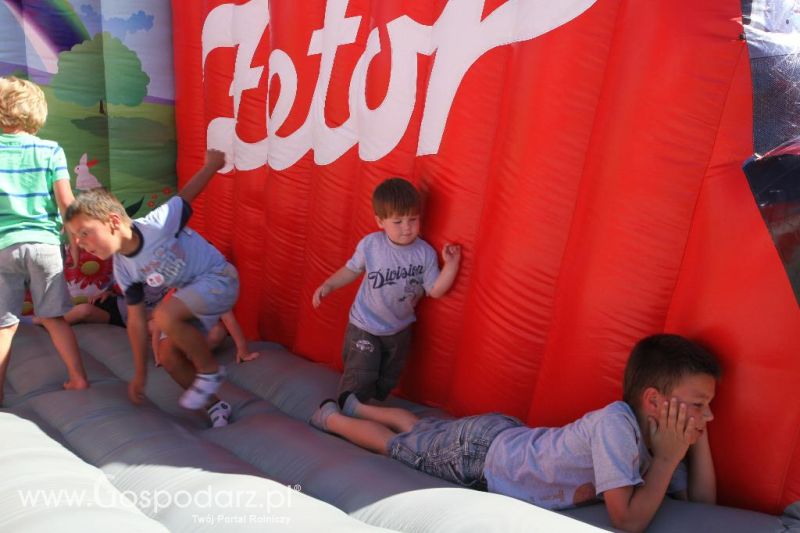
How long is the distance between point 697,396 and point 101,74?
2783 millimetres

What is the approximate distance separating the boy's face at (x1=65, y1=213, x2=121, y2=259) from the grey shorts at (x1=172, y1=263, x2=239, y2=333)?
0.80 ft

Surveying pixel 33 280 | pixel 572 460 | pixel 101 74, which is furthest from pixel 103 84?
pixel 572 460

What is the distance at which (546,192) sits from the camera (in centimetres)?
172

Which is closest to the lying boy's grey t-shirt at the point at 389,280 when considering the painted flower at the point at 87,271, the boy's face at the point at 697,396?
the boy's face at the point at 697,396

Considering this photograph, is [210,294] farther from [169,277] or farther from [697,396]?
[697,396]

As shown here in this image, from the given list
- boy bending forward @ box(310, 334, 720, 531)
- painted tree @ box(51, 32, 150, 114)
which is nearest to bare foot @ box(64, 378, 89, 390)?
boy bending forward @ box(310, 334, 720, 531)

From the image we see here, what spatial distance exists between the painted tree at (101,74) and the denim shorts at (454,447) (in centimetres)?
214

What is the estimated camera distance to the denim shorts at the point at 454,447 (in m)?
1.66

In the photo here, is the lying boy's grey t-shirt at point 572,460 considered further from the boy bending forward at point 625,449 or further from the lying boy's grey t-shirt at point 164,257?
the lying boy's grey t-shirt at point 164,257

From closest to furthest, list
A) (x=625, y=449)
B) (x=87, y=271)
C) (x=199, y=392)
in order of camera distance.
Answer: (x=625, y=449), (x=199, y=392), (x=87, y=271)

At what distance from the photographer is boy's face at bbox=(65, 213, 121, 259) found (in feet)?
6.51

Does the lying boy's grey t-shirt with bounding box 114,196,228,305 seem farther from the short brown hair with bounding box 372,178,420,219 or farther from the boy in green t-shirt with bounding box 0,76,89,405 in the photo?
the short brown hair with bounding box 372,178,420,219

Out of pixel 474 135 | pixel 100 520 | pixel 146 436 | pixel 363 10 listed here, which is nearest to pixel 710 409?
pixel 474 135

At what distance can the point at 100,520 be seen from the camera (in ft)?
4.23
